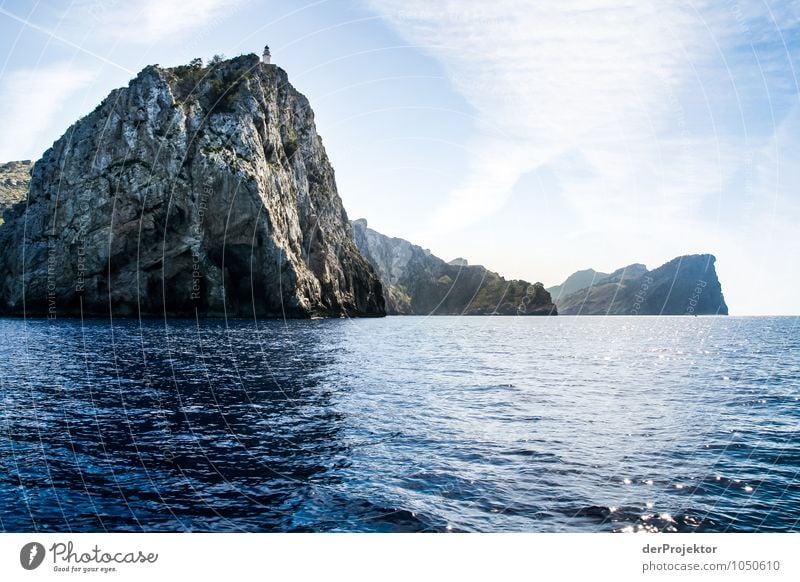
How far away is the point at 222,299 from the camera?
11638 cm

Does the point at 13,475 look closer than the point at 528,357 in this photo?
Yes

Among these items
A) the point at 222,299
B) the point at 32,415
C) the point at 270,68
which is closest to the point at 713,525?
the point at 32,415

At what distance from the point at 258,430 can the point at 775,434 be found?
26.9m

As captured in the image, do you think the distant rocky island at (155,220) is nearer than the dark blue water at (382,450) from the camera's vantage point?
No

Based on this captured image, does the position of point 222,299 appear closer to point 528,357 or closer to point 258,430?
point 528,357
